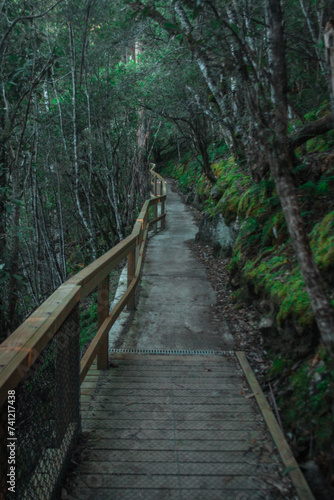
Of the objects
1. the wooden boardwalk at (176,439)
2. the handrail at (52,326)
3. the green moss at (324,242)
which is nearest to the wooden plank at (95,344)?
the handrail at (52,326)

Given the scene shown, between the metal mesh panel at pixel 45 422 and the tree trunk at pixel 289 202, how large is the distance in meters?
1.79

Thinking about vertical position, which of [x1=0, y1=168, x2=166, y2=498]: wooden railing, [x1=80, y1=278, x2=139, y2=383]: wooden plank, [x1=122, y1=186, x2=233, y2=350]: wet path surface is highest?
[x1=0, y1=168, x2=166, y2=498]: wooden railing

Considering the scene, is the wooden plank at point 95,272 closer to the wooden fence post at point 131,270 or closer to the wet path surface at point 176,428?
the wooden fence post at point 131,270

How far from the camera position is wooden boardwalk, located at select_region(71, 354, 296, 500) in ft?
8.27

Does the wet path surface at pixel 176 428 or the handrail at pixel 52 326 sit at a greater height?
the handrail at pixel 52 326

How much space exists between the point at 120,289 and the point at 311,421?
4.35 m

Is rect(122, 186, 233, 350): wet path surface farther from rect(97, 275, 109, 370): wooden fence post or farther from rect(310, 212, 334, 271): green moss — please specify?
rect(310, 212, 334, 271): green moss

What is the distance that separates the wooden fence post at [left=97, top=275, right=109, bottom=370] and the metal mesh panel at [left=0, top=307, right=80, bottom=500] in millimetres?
864

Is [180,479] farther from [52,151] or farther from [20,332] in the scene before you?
[52,151]

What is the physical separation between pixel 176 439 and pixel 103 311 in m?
1.44

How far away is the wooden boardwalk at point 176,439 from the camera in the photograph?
2.52 m

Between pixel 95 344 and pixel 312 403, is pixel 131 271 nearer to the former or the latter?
pixel 95 344

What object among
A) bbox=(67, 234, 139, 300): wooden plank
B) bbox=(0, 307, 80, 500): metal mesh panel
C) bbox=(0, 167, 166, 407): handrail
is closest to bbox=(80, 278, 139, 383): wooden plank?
bbox=(0, 167, 166, 407): handrail

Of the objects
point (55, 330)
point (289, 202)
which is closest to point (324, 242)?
point (289, 202)
